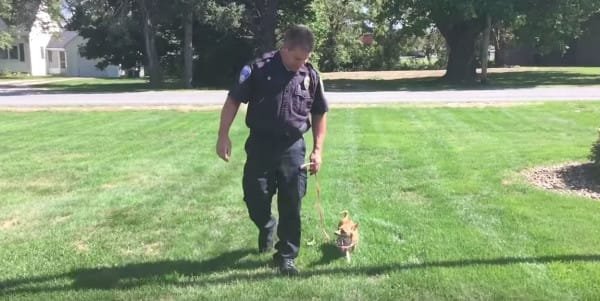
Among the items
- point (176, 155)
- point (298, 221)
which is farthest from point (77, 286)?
point (176, 155)

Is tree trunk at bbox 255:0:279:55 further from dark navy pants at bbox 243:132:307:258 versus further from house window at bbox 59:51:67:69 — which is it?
house window at bbox 59:51:67:69

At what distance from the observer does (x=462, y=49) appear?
31.8 meters

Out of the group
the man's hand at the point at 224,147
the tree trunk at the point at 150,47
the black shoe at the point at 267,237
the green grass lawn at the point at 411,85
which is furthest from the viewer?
the tree trunk at the point at 150,47

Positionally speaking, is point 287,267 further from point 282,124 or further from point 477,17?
point 477,17

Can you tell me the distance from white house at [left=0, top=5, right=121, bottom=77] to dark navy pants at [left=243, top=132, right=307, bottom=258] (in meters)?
48.3

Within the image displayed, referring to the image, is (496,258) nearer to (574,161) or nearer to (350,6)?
(574,161)

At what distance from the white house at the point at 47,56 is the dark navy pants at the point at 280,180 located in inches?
1902

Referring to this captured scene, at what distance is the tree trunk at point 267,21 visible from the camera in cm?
2992

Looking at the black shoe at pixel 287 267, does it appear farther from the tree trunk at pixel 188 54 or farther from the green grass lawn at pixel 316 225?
the tree trunk at pixel 188 54

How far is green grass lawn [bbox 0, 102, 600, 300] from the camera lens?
4504 mm

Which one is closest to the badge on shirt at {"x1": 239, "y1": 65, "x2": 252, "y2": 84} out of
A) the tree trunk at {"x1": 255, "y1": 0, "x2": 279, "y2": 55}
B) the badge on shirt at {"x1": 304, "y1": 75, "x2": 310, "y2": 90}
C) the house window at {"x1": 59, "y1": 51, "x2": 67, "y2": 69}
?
the badge on shirt at {"x1": 304, "y1": 75, "x2": 310, "y2": 90}

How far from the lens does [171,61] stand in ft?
115

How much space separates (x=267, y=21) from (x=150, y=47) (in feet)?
18.2

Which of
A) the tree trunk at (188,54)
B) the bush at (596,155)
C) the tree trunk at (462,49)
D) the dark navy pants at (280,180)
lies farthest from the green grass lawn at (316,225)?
the tree trunk at (462,49)
